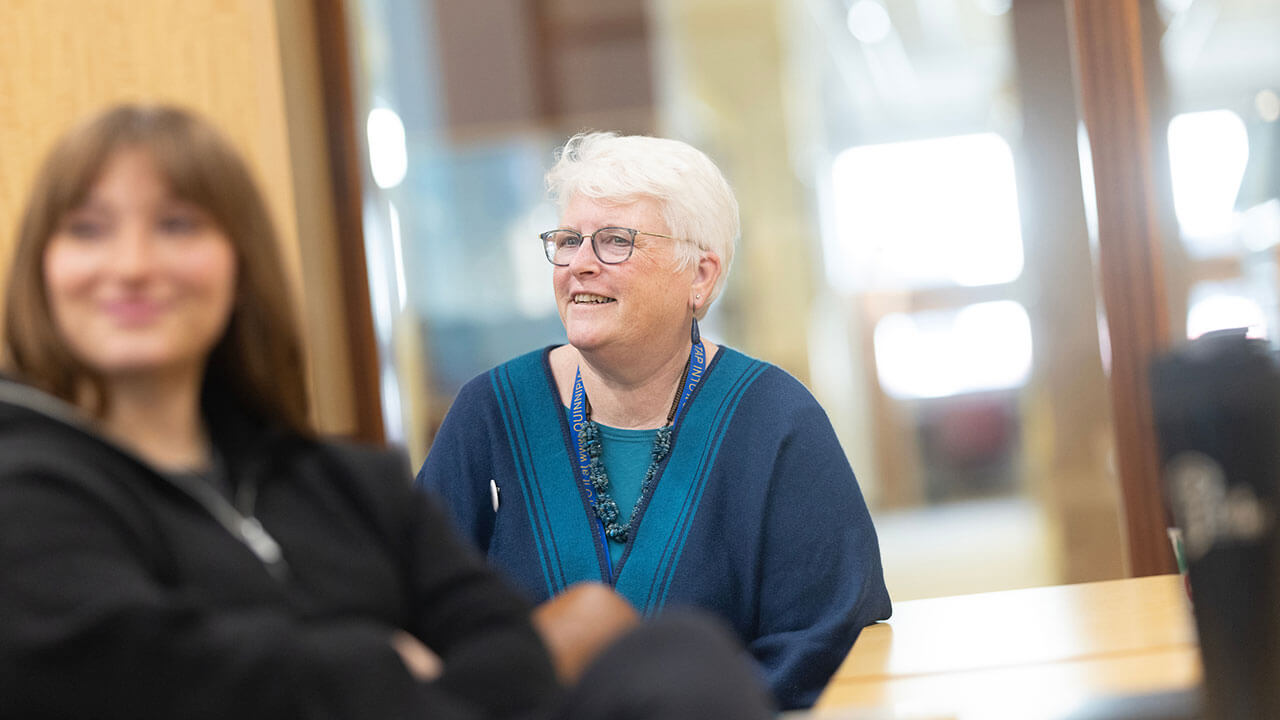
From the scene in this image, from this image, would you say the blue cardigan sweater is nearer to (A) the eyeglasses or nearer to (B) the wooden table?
(B) the wooden table

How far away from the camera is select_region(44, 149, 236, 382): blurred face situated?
1170 mm

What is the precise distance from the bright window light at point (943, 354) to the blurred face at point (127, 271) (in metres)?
7.56

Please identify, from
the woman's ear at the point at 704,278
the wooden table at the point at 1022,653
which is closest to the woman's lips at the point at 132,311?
the wooden table at the point at 1022,653

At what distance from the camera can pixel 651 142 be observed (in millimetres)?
2180

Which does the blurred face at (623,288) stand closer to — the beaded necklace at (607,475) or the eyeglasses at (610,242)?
the eyeglasses at (610,242)

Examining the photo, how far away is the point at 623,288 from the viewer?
6.88 feet

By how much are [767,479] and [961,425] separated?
7.20 meters

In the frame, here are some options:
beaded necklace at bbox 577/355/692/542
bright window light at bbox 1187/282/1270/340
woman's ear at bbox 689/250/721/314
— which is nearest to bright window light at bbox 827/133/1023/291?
bright window light at bbox 1187/282/1270/340

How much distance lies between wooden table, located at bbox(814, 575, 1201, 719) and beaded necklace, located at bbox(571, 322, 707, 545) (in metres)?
0.45

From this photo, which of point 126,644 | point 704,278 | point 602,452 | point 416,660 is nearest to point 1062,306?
point 704,278

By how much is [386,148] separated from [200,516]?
A: 2.59 m

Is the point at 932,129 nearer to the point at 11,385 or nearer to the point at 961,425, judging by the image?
the point at 961,425

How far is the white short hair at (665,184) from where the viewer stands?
6.95 feet

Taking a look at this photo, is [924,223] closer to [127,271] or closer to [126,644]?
[127,271]
